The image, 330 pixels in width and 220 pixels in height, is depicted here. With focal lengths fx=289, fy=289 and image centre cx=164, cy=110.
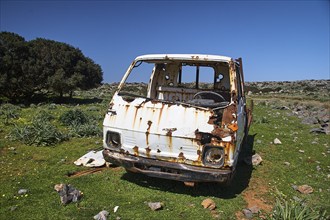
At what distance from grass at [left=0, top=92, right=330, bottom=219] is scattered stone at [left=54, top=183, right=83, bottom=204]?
3.5 inches

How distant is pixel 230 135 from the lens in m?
3.87

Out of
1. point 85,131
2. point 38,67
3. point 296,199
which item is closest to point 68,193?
point 296,199

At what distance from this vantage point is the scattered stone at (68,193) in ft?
13.2

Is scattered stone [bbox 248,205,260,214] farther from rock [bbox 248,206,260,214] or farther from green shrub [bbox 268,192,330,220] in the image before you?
green shrub [bbox 268,192,330,220]

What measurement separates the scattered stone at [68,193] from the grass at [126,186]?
0.29 ft

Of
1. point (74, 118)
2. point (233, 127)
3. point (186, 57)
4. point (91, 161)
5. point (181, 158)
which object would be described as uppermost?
point (186, 57)

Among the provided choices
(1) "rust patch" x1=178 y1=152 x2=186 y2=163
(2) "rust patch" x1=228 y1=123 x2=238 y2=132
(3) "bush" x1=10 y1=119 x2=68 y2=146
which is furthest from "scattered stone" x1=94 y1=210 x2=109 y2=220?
(3) "bush" x1=10 y1=119 x2=68 y2=146

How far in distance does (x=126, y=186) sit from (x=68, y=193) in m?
0.92

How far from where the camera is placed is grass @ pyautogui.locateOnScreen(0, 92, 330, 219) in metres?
3.86

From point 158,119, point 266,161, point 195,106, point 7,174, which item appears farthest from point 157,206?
point 266,161

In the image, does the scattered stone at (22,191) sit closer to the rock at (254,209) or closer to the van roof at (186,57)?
the van roof at (186,57)

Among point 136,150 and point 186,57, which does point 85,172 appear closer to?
point 136,150

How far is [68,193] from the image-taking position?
164 inches

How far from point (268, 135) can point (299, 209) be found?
606 cm
